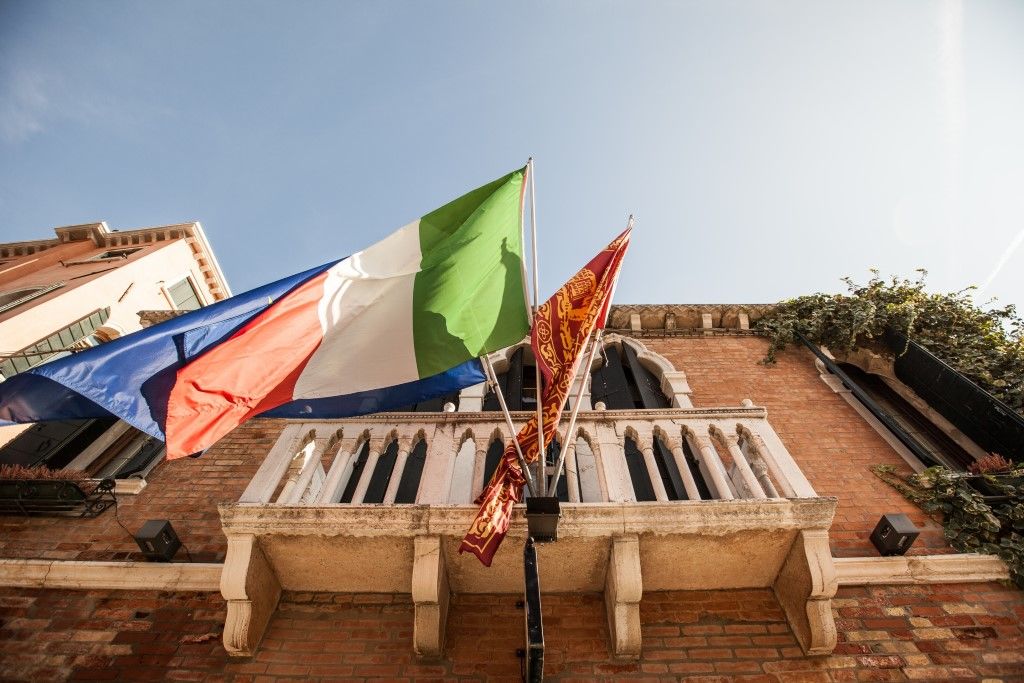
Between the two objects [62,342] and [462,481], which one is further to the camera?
[62,342]

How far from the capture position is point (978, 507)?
14.2ft

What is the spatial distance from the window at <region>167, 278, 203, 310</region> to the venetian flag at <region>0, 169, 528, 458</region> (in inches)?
595

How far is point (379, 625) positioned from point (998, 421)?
22.5 ft

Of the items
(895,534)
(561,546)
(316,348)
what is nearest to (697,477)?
(895,534)

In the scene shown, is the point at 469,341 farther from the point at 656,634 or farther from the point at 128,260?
the point at 128,260

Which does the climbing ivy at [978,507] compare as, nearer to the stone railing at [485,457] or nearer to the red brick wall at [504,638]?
the red brick wall at [504,638]

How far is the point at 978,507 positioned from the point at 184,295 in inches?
816

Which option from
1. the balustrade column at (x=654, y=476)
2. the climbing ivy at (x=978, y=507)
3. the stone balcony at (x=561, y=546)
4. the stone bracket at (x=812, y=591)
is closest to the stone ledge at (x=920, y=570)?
the climbing ivy at (x=978, y=507)

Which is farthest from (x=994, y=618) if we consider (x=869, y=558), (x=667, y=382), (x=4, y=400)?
(x=4, y=400)

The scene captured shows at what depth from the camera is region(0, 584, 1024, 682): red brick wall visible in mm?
3357

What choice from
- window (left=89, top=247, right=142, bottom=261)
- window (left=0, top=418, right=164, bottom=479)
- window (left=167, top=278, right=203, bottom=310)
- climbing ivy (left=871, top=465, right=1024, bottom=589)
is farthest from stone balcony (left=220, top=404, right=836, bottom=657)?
window (left=89, top=247, right=142, bottom=261)

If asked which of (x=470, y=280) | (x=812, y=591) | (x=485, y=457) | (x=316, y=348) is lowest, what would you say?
(x=812, y=591)

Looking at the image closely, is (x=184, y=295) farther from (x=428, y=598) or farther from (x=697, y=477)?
(x=697, y=477)

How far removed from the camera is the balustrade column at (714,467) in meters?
3.86
